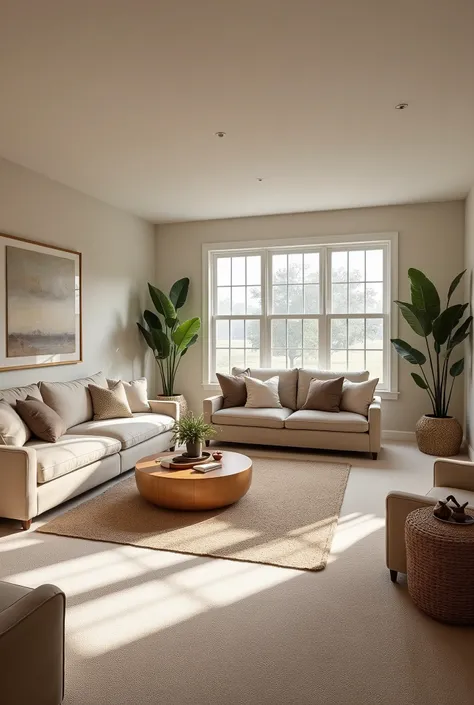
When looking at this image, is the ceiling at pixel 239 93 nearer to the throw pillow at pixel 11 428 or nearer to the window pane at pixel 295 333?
the window pane at pixel 295 333

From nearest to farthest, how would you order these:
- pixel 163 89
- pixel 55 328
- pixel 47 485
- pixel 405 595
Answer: pixel 405 595
pixel 163 89
pixel 47 485
pixel 55 328

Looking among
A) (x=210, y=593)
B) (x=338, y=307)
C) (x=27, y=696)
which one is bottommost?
(x=210, y=593)

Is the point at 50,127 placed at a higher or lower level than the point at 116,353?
higher

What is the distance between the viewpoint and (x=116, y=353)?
620 centimetres

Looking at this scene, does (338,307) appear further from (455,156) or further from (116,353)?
(116,353)

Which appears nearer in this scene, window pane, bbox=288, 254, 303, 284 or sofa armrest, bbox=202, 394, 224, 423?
sofa armrest, bbox=202, 394, 224, 423

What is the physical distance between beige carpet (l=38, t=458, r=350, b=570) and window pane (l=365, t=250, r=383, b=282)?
2938 millimetres

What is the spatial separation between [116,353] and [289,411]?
2.24 m

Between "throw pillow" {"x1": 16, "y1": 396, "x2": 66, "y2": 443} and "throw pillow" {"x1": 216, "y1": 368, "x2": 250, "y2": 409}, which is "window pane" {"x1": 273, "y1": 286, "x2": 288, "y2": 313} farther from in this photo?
"throw pillow" {"x1": 16, "y1": 396, "x2": 66, "y2": 443}

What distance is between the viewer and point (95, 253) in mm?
5734

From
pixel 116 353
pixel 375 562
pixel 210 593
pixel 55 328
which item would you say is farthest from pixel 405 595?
pixel 116 353

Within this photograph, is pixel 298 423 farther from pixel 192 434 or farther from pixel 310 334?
pixel 192 434

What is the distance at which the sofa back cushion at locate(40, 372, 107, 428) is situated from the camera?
14.9 ft

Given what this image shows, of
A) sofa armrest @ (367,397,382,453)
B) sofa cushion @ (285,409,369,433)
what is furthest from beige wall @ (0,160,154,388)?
sofa armrest @ (367,397,382,453)
